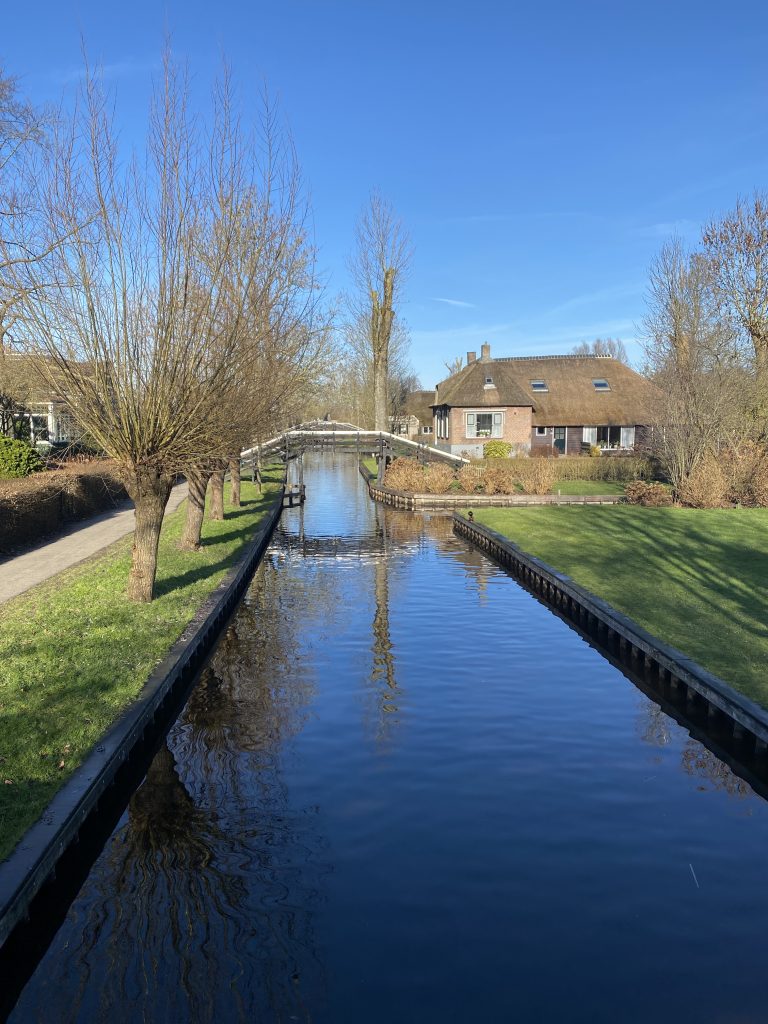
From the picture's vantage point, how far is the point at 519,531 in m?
25.4

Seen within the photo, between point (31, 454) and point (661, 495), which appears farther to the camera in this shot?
point (661, 495)

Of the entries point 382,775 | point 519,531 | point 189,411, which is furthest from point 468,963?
point 519,531

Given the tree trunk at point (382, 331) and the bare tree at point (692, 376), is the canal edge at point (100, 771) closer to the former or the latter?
the bare tree at point (692, 376)

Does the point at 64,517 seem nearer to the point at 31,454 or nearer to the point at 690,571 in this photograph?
the point at 31,454

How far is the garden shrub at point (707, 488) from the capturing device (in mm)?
30078

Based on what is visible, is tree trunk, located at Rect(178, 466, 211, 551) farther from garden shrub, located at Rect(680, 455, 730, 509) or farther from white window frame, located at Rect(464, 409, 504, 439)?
white window frame, located at Rect(464, 409, 504, 439)

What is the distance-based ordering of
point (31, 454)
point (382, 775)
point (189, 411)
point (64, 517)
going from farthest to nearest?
point (31, 454), point (64, 517), point (189, 411), point (382, 775)

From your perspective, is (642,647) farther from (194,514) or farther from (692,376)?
(692,376)

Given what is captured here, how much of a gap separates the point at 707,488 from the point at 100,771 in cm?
2695

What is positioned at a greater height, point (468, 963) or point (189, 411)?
point (189, 411)

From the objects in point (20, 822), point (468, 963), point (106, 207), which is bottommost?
point (468, 963)

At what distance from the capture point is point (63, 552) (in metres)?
19.8

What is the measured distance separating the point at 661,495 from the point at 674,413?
3.88 m

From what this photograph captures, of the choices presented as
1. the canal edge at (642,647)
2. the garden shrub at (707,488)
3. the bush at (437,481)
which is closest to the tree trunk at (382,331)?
the bush at (437,481)
